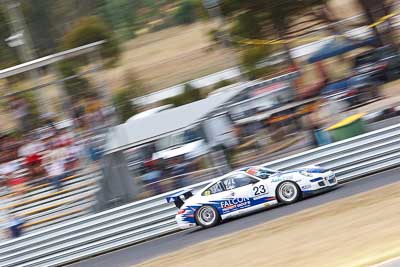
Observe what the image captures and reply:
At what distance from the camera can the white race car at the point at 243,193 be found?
15000mm

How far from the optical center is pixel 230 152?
54.5 ft

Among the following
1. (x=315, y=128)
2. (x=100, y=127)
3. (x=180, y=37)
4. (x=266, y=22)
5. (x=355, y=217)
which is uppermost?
(x=180, y=37)

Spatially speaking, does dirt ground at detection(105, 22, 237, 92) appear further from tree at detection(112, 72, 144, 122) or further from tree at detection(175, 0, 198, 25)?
tree at detection(112, 72, 144, 122)

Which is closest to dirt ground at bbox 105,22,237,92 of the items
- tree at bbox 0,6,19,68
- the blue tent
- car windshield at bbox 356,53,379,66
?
the blue tent

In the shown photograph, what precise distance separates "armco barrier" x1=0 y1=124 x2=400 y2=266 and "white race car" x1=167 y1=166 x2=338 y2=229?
0.71 meters

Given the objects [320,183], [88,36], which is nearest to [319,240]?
[320,183]

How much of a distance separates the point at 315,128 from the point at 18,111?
6279 millimetres

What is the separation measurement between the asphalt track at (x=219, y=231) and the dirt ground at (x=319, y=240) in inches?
25.8

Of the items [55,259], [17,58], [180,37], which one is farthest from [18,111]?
[180,37]

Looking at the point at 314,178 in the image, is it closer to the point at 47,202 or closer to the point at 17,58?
the point at 47,202

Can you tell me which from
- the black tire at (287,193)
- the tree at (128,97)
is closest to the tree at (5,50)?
the tree at (128,97)

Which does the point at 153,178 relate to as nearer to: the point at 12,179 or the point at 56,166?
the point at 56,166

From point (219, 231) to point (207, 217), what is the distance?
1021 millimetres

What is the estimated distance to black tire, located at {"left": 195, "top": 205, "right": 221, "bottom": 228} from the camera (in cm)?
1534
